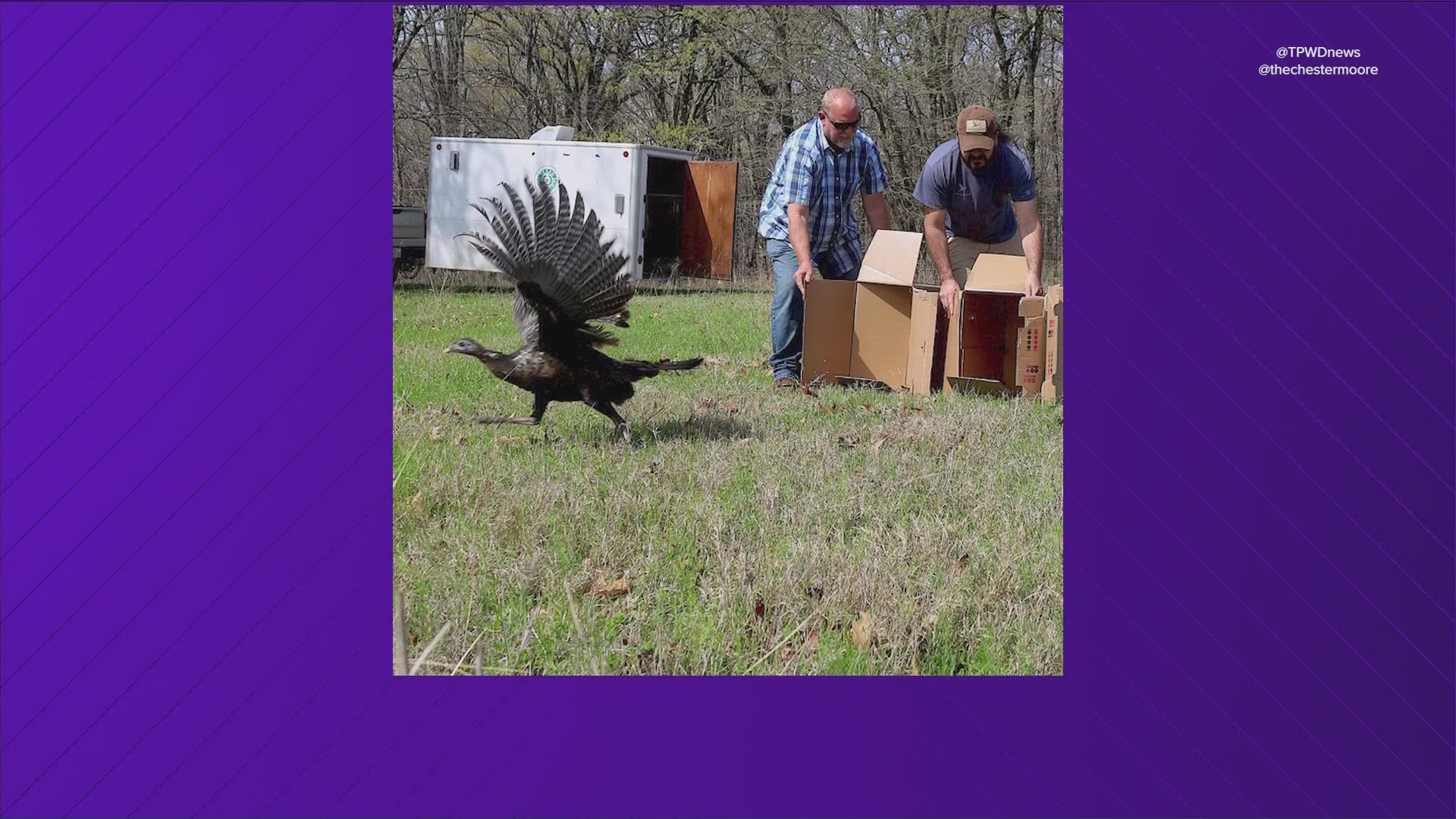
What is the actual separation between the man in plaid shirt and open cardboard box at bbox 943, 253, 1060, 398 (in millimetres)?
890

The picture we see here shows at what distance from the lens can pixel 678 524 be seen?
3.77 meters

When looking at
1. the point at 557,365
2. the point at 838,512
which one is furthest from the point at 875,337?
the point at 838,512

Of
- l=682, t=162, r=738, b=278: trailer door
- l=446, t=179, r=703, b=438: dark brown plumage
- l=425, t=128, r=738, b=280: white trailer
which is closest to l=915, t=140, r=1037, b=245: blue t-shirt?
l=446, t=179, r=703, b=438: dark brown plumage

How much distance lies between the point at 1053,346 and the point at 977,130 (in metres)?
1.29

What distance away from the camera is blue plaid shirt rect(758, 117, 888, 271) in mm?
6719

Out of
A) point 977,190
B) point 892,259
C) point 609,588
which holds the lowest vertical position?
point 609,588

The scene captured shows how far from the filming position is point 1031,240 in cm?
620

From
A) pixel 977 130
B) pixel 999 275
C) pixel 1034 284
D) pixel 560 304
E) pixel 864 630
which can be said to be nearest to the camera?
pixel 864 630

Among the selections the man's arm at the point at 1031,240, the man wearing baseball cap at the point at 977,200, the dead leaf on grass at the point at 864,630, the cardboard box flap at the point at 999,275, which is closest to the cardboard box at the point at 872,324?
the man wearing baseball cap at the point at 977,200

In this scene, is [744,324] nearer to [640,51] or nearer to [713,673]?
[713,673]

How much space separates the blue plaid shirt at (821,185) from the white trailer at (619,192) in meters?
7.70

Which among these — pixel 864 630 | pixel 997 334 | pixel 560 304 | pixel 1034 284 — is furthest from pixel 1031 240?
A: pixel 864 630

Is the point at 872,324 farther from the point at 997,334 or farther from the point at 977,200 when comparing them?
the point at 977,200

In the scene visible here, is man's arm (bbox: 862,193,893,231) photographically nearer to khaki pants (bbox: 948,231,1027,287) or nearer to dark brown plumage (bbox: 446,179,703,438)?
khaki pants (bbox: 948,231,1027,287)
